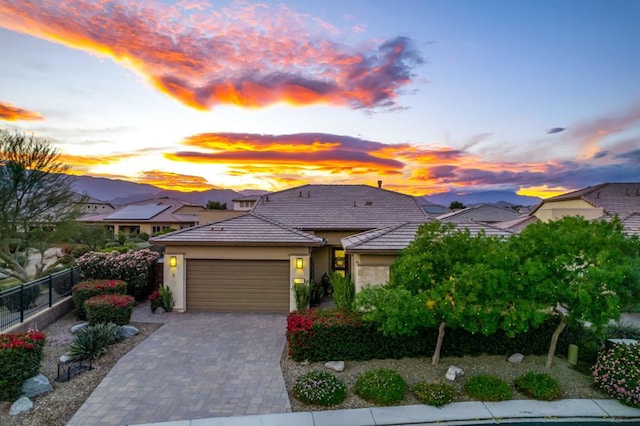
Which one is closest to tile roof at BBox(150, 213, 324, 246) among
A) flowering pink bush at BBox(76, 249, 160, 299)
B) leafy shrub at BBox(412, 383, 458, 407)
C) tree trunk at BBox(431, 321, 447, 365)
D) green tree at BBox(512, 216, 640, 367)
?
flowering pink bush at BBox(76, 249, 160, 299)

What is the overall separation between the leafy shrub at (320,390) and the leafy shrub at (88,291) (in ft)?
28.8

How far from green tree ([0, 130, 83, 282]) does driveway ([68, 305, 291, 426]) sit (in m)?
12.3

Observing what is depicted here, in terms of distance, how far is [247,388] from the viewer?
27.1 ft

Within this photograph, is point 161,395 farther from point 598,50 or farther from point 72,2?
point 598,50

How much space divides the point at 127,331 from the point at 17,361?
4.08m

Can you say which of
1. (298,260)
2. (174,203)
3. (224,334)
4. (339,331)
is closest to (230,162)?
(298,260)

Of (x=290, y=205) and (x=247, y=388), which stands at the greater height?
(x=290, y=205)

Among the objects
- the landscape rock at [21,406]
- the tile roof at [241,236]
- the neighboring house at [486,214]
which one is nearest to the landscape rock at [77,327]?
the tile roof at [241,236]

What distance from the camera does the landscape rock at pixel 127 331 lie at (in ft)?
37.1

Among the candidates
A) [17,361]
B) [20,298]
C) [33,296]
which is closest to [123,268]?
[33,296]

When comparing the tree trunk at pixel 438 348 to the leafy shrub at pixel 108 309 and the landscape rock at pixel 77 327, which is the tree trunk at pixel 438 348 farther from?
the landscape rock at pixel 77 327

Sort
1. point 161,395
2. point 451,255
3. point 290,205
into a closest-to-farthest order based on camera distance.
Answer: point 161,395, point 451,255, point 290,205

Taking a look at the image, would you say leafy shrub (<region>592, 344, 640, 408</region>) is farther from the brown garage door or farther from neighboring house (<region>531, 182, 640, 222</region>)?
neighboring house (<region>531, 182, 640, 222</region>)

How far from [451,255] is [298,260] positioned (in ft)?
23.4
